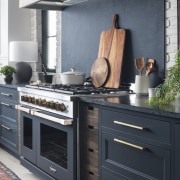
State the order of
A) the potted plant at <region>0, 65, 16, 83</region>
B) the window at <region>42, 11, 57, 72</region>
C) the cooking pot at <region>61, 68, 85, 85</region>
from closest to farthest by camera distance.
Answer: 1. the cooking pot at <region>61, 68, 85, 85</region>
2. the potted plant at <region>0, 65, 16, 83</region>
3. the window at <region>42, 11, 57, 72</region>

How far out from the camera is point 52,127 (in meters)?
3.34

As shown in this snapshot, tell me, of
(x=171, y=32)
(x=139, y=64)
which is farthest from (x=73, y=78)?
(x=171, y=32)

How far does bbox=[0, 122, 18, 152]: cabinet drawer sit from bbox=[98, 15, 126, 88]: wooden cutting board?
140 centimetres

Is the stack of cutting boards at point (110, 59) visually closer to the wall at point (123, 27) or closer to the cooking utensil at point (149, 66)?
the wall at point (123, 27)

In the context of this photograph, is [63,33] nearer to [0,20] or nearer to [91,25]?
Result: [91,25]

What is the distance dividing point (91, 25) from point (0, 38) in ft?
7.50

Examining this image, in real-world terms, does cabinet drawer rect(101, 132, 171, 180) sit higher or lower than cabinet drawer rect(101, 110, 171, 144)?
lower

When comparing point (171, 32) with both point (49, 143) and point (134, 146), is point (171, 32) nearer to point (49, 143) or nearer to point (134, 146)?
point (134, 146)

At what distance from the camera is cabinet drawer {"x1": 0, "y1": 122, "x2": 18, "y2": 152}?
4.48 m

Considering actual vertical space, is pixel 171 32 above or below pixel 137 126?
above

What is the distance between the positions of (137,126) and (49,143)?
1324mm

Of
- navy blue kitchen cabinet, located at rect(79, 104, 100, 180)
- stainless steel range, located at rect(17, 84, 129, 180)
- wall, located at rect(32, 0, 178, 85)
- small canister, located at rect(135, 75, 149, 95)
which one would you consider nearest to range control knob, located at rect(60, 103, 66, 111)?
stainless steel range, located at rect(17, 84, 129, 180)

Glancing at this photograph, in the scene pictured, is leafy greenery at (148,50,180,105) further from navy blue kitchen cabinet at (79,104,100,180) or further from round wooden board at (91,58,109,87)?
round wooden board at (91,58,109,87)

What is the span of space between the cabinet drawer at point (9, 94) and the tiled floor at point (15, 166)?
0.72 m
